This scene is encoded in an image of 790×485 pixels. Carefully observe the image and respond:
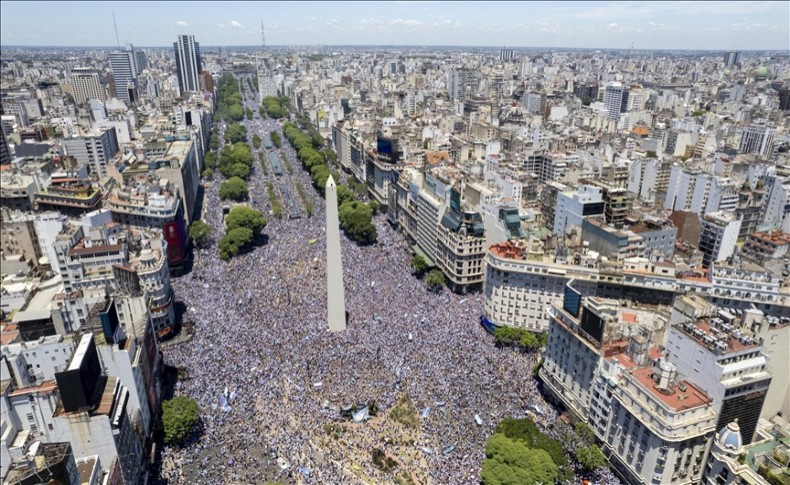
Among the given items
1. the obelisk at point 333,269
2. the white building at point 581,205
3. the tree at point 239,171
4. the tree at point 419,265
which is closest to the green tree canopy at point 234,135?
the tree at point 239,171

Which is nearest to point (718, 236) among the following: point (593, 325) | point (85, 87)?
point (593, 325)

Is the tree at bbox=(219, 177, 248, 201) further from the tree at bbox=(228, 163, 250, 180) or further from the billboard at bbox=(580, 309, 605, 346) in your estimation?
the billboard at bbox=(580, 309, 605, 346)

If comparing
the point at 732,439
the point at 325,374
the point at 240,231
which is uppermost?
the point at 732,439

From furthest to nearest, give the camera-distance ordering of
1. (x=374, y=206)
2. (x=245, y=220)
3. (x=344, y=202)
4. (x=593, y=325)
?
1. (x=374, y=206)
2. (x=344, y=202)
3. (x=245, y=220)
4. (x=593, y=325)

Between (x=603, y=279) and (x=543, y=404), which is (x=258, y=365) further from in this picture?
(x=603, y=279)

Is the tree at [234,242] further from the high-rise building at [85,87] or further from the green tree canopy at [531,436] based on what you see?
the high-rise building at [85,87]

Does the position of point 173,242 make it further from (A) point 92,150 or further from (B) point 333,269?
(A) point 92,150
